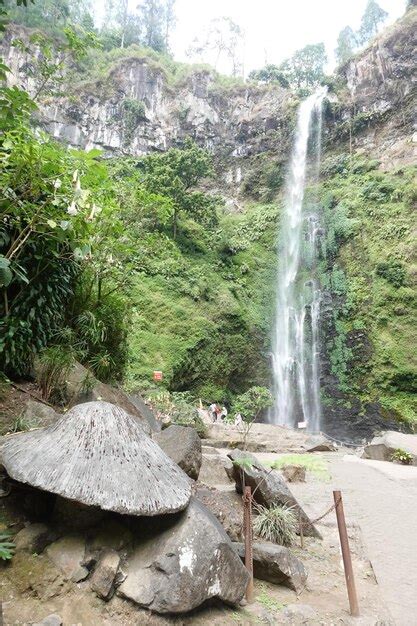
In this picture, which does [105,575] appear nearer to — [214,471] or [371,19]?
[214,471]

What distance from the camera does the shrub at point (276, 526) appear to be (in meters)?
4.12

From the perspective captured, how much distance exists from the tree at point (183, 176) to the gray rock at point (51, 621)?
783 inches

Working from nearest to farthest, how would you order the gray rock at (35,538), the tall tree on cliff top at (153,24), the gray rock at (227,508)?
1. the gray rock at (35,538)
2. the gray rock at (227,508)
3. the tall tree on cliff top at (153,24)

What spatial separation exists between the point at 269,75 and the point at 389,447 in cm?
3880

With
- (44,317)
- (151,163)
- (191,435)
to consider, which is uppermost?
(151,163)

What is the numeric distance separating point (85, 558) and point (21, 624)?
0.45 m

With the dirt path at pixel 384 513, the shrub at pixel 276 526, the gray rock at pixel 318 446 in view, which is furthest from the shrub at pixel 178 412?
the shrub at pixel 276 526

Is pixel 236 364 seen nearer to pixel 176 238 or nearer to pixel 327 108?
pixel 176 238

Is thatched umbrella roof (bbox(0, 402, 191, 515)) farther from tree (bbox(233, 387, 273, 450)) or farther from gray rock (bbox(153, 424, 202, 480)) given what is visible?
tree (bbox(233, 387, 273, 450))

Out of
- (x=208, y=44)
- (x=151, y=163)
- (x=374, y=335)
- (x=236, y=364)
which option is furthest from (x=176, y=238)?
(x=208, y=44)

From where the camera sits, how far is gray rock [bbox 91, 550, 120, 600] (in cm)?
240

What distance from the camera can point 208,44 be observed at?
4597 centimetres

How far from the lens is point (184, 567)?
2504 mm

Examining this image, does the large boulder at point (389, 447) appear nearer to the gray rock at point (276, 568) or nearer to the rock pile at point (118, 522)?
the gray rock at point (276, 568)
